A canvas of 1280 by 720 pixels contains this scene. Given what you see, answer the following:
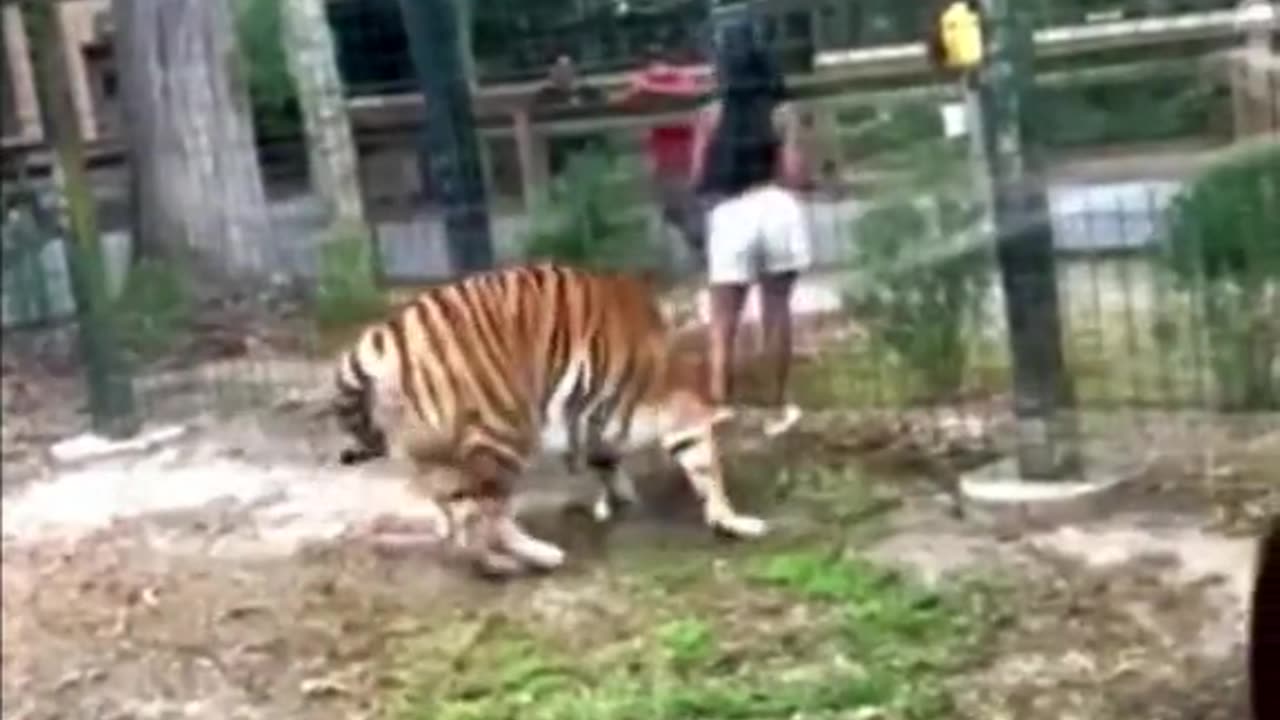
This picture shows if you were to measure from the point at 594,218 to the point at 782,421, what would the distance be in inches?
5.2

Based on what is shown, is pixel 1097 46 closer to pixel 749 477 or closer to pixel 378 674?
pixel 749 477

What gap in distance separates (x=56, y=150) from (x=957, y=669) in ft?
2.09

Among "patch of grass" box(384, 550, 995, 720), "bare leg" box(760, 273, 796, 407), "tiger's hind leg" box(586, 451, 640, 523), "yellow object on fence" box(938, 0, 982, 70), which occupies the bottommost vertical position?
"patch of grass" box(384, 550, 995, 720)

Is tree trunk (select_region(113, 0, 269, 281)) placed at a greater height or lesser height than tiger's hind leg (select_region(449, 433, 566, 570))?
greater

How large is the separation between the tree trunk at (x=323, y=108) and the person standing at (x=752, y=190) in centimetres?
19

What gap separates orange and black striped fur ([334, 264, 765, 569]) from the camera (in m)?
1.16

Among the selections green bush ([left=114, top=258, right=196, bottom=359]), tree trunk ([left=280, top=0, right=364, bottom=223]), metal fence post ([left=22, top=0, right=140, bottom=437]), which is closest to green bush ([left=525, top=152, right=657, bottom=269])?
tree trunk ([left=280, top=0, right=364, bottom=223])

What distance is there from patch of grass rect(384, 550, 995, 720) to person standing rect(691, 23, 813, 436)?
102 mm

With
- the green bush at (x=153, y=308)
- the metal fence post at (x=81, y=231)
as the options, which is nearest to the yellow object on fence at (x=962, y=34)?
the green bush at (x=153, y=308)

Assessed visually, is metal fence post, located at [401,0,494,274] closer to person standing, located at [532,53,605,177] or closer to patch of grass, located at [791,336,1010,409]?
person standing, located at [532,53,605,177]

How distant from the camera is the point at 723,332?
114 centimetres

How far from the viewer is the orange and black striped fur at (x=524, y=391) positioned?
45.7 inches

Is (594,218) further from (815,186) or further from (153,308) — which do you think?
(153,308)

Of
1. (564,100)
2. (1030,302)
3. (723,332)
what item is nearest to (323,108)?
(564,100)
